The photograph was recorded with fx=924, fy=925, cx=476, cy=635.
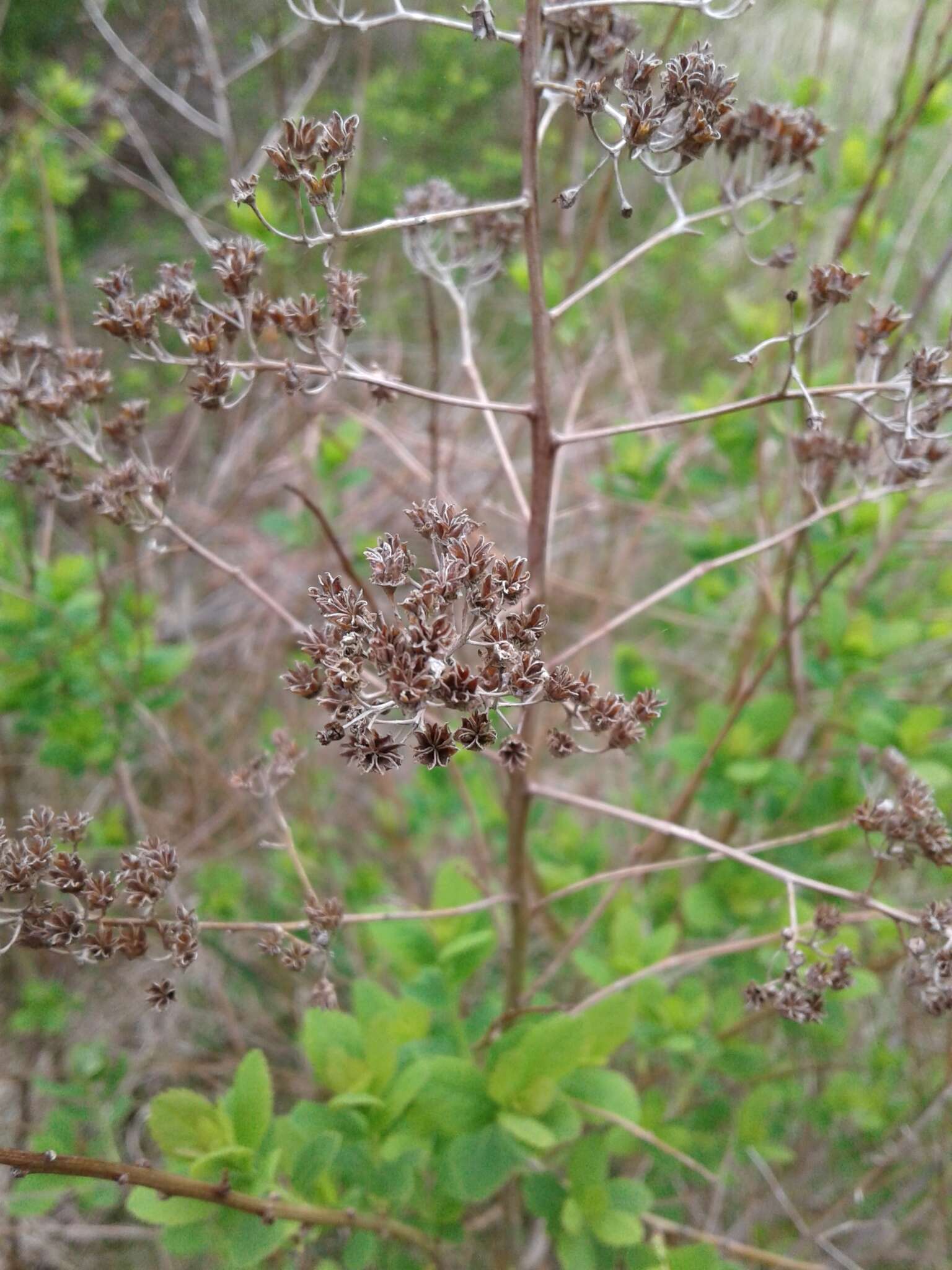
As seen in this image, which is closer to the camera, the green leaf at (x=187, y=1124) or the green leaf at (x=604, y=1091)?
the green leaf at (x=187, y=1124)

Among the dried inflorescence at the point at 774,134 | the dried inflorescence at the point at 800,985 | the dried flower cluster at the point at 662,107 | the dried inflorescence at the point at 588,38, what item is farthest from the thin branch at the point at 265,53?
the dried inflorescence at the point at 800,985

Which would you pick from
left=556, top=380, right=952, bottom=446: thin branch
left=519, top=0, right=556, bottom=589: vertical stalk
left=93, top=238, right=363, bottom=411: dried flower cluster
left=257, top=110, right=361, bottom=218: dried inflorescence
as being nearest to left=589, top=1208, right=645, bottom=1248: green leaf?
left=519, top=0, right=556, bottom=589: vertical stalk

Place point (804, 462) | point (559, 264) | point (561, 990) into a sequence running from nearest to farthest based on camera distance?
1. point (804, 462)
2. point (561, 990)
3. point (559, 264)

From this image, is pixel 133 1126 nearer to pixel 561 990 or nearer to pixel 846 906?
pixel 561 990

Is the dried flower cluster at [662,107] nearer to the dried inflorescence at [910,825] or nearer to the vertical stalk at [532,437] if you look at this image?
the vertical stalk at [532,437]

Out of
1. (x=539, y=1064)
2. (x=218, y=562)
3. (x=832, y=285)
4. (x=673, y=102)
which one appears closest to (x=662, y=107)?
(x=673, y=102)

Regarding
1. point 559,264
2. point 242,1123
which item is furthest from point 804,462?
point 559,264
